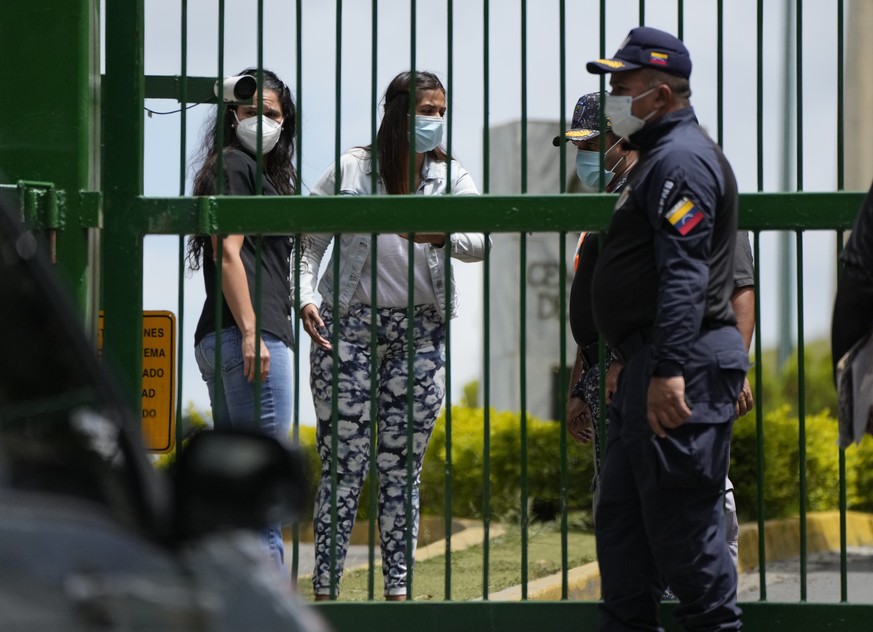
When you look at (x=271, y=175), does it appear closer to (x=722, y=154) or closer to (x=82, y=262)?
(x=82, y=262)

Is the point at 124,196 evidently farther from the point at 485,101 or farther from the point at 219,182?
the point at 485,101

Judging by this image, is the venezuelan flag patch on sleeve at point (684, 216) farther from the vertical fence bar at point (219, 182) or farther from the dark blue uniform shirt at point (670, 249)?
the vertical fence bar at point (219, 182)

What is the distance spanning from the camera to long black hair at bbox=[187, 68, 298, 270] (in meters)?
5.16

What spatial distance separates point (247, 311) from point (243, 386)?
261mm

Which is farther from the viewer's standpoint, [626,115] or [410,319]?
[410,319]

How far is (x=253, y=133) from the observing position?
17.5 ft

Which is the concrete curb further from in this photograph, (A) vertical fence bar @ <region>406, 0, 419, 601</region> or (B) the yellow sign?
(B) the yellow sign

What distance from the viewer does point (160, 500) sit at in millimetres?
2066

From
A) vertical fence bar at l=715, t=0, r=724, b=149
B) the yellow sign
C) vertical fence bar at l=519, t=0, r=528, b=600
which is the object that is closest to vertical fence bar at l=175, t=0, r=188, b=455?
the yellow sign

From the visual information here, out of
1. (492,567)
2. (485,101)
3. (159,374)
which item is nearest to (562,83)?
(485,101)

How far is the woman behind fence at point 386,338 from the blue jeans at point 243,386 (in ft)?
0.56

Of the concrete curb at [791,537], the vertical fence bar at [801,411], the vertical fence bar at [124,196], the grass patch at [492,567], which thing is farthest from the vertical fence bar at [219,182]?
the concrete curb at [791,537]

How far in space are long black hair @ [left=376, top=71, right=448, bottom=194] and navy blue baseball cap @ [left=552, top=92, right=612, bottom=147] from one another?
54 centimetres

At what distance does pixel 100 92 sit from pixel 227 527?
310 cm
